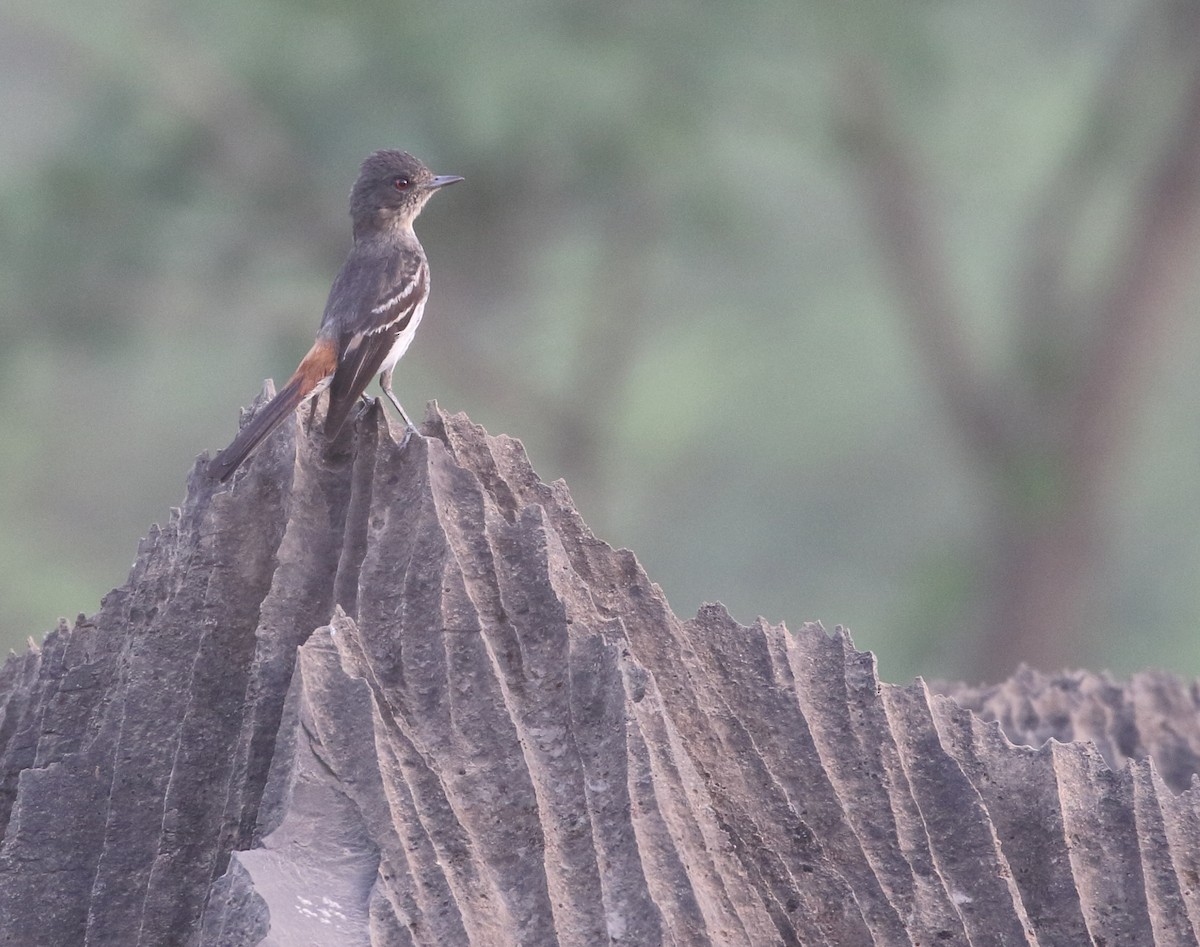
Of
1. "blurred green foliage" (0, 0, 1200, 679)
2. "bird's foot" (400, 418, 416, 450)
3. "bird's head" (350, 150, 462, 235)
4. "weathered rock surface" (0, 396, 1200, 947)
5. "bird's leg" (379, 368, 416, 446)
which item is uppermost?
"blurred green foliage" (0, 0, 1200, 679)

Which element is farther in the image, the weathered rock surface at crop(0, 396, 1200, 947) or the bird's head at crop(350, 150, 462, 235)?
the bird's head at crop(350, 150, 462, 235)

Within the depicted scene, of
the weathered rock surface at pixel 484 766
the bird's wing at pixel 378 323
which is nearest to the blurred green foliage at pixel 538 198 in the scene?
the bird's wing at pixel 378 323

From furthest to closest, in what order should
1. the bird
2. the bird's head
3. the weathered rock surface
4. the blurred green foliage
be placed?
the blurred green foliage
the bird's head
the bird
the weathered rock surface

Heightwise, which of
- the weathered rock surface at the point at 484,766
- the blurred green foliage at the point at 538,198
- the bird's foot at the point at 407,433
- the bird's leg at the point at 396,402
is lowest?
the weathered rock surface at the point at 484,766

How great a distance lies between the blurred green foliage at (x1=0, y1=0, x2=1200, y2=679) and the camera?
11.7 meters

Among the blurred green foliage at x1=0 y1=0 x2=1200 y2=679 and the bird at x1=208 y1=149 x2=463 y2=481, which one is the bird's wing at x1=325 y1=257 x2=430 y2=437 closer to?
the bird at x1=208 y1=149 x2=463 y2=481

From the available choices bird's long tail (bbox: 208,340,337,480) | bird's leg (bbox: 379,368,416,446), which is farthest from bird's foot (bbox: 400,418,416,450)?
bird's long tail (bbox: 208,340,337,480)

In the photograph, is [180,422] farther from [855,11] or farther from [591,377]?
[855,11]

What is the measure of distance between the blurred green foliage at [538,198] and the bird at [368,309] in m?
4.59

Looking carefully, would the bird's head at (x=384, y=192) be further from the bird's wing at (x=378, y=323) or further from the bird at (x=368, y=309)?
the bird's wing at (x=378, y=323)

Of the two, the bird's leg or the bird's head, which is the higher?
the bird's head

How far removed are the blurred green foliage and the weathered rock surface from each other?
26.3ft

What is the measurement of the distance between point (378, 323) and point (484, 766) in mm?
2793

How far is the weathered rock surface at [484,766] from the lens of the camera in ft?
9.03
